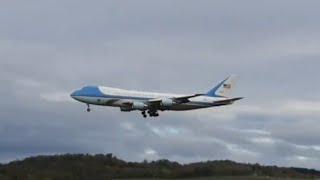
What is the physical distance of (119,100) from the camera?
601 feet

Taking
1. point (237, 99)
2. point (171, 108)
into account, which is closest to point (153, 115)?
point (171, 108)

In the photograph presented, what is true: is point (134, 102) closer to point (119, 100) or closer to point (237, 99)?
point (119, 100)

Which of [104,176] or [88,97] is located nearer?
[88,97]

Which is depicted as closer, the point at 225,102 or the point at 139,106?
the point at 139,106

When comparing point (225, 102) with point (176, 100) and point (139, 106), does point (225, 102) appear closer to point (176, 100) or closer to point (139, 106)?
point (176, 100)

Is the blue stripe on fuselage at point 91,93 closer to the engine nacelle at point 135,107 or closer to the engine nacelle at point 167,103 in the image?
the engine nacelle at point 135,107

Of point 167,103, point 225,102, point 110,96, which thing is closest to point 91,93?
point 110,96

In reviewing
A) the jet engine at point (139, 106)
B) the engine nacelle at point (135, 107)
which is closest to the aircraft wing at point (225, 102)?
the engine nacelle at point (135, 107)

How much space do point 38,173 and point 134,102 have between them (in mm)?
25865

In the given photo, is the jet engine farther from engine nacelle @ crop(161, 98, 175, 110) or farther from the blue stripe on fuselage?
engine nacelle @ crop(161, 98, 175, 110)

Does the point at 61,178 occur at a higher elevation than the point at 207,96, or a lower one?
lower

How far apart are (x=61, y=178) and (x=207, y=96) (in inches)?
1236

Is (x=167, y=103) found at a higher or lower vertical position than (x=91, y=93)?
lower

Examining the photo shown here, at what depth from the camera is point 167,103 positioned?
187 m
